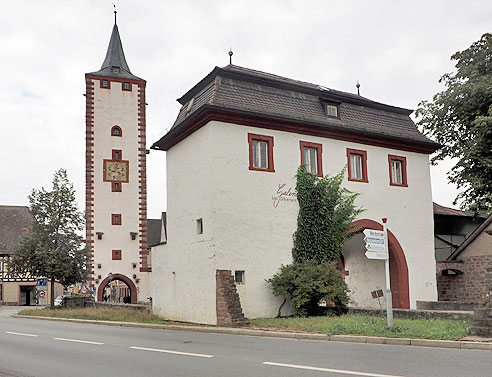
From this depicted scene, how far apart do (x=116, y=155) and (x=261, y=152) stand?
24.2 m

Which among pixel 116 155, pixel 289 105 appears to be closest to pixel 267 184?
pixel 289 105

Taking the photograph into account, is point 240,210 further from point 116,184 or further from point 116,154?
point 116,154

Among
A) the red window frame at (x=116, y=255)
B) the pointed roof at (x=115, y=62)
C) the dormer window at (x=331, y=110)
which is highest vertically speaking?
the pointed roof at (x=115, y=62)

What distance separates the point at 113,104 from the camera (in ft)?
145

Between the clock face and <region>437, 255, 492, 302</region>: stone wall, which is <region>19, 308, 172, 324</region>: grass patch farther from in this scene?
the clock face

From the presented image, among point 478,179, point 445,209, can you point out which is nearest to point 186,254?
point 478,179

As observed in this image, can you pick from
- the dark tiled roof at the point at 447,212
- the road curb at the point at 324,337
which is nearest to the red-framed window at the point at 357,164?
the dark tiled roof at the point at 447,212

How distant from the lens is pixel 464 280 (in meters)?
27.8

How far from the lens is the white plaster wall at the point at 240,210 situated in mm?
19953

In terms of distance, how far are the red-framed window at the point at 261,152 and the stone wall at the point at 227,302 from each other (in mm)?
4179

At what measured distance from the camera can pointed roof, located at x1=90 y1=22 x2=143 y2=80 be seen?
150 feet

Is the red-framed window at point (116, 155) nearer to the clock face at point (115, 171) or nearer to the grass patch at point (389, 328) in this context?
the clock face at point (115, 171)

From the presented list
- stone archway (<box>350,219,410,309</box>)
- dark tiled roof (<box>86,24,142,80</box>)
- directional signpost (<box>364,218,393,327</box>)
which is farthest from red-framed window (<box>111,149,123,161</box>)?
directional signpost (<box>364,218,393,327</box>)

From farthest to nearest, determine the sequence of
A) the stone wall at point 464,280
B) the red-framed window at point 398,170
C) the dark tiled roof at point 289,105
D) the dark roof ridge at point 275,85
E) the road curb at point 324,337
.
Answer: the stone wall at point 464,280
the red-framed window at point 398,170
the dark roof ridge at point 275,85
the dark tiled roof at point 289,105
the road curb at point 324,337
